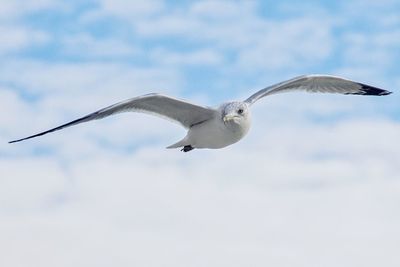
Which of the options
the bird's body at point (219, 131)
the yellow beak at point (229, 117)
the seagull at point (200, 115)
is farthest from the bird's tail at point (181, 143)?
the yellow beak at point (229, 117)

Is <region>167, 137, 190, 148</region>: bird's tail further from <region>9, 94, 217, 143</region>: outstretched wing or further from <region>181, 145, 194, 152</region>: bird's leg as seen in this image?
<region>9, 94, 217, 143</region>: outstretched wing

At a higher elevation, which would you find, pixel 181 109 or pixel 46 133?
pixel 181 109

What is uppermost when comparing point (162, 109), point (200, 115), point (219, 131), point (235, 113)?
point (162, 109)

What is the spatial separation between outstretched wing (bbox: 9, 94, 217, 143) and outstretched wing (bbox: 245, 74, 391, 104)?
35.8 inches

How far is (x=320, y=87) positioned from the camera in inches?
805

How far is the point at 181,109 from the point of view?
1811 cm

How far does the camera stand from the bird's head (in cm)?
1741

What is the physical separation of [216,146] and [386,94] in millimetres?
5042

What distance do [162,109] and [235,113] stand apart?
145cm

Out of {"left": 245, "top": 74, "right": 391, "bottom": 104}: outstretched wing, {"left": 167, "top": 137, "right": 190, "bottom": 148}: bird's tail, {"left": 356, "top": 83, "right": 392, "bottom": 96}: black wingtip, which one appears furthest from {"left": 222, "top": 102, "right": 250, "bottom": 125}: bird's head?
{"left": 356, "top": 83, "right": 392, "bottom": 96}: black wingtip

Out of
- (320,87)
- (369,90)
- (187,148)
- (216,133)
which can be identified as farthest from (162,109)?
(369,90)

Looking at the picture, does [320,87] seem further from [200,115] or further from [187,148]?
[187,148]

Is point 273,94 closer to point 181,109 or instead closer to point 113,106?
point 181,109

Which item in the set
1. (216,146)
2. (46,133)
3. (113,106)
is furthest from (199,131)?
(46,133)
